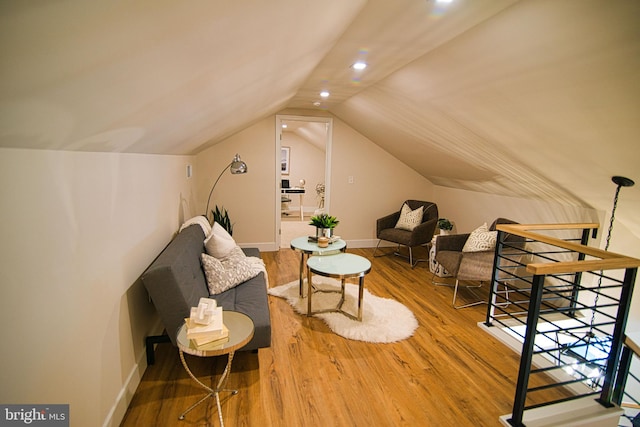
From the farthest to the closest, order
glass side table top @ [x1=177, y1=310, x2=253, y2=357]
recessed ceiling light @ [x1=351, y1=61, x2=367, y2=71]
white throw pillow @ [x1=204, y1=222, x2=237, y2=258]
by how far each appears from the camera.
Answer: white throw pillow @ [x1=204, y1=222, x2=237, y2=258] < recessed ceiling light @ [x1=351, y1=61, x2=367, y2=71] < glass side table top @ [x1=177, y1=310, x2=253, y2=357]

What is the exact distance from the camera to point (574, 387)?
223 centimetres

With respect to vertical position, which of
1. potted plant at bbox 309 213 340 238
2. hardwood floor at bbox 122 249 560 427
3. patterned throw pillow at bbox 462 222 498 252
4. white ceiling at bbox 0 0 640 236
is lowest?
hardwood floor at bbox 122 249 560 427

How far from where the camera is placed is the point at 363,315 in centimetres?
317

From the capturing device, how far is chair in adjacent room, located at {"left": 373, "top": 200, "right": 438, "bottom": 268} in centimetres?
467

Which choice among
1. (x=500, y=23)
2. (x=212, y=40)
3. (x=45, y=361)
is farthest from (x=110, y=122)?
(x=500, y=23)

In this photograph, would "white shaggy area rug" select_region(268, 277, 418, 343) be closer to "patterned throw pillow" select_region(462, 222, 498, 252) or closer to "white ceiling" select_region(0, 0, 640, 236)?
"patterned throw pillow" select_region(462, 222, 498, 252)

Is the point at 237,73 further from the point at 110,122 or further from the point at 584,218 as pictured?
the point at 584,218

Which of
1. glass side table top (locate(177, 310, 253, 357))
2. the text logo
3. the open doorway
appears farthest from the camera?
the open doorway

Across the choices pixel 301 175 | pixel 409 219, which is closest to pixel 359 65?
pixel 409 219

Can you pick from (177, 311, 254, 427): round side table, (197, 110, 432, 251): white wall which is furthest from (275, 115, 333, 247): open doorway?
(177, 311, 254, 427): round side table

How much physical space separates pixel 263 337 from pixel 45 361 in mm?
1231

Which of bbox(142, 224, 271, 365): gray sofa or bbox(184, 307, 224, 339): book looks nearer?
bbox(184, 307, 224, 339): book

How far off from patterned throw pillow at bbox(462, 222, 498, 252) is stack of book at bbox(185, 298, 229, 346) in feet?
9.74

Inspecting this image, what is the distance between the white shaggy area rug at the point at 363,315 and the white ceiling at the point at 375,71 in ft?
6.15
